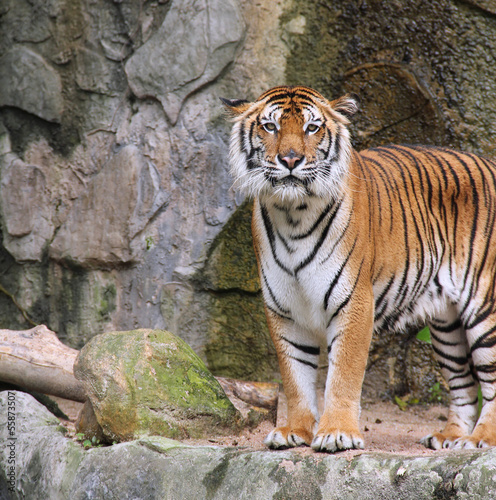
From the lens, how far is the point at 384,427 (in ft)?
14.6

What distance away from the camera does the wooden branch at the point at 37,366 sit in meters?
3.96

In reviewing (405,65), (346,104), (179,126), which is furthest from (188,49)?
(346,104)

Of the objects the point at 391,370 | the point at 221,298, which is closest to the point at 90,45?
the point at 221,298

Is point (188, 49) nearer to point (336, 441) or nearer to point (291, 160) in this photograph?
point (291, 160)

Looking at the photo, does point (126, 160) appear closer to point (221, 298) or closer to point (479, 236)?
point (221, 298)

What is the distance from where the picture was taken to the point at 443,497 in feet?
7.43

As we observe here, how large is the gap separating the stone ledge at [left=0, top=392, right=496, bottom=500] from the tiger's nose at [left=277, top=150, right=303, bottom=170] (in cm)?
127

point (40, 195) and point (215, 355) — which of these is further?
point (40, 195)

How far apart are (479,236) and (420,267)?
42 cm

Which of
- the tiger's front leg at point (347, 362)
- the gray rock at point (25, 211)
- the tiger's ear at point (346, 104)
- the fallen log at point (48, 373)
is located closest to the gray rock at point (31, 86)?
the gray rock at point (25, 211)

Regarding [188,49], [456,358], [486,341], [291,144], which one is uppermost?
[188,49]

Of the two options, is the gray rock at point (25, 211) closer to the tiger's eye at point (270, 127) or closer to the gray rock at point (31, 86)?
the gray rock at point (31, 86)

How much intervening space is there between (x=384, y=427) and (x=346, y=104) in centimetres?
228

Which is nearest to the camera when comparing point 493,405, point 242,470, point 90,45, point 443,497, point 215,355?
point 443,497
